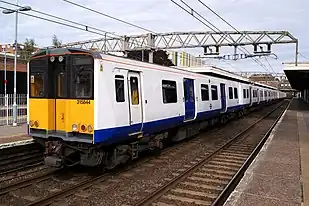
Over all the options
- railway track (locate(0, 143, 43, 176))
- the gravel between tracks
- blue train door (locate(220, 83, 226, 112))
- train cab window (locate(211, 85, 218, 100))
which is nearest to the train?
the gravel between tracks

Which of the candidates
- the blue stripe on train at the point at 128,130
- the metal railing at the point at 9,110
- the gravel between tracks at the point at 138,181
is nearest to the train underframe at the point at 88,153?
the blue stripe on train at the point at 128,130

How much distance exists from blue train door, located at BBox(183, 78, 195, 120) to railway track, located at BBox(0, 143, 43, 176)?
545 cm

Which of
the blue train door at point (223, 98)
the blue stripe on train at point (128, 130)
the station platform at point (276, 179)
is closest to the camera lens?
the station platform at point (276, 179)

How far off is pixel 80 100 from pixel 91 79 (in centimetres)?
54

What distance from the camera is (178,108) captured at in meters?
12.1

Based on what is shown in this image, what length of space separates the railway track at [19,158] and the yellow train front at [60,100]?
1.64 metres

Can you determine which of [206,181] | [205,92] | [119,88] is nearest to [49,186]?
[119,88]

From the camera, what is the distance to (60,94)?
8.23 metres

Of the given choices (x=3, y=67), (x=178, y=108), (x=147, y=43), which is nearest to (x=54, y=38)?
(x=3, y=67)

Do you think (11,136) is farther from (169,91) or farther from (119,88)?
(119,88)

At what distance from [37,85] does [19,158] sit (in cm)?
299

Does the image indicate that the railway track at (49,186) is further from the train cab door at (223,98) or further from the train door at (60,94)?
the train cab door at (223,98)

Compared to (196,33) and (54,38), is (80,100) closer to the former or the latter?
(196,33)

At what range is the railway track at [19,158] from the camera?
9.59 m
